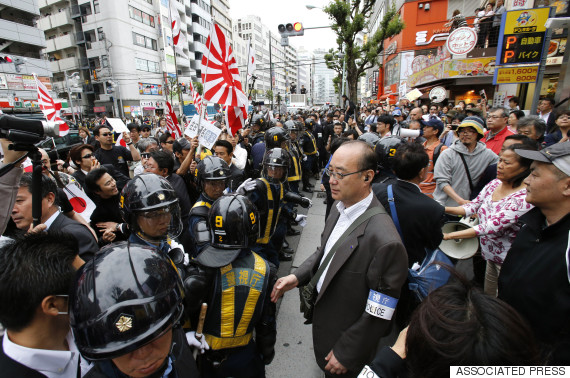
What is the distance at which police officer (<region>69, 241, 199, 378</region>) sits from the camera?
3.28ft

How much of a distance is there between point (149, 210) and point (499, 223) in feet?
9.83

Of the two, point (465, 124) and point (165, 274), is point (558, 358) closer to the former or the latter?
point (165, 274)

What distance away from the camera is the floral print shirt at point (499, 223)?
7.92ft

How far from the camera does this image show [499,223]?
8.14 feet

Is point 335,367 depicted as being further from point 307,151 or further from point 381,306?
point 307,151

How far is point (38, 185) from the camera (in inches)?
71.1

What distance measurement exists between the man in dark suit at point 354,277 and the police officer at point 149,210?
1.08m

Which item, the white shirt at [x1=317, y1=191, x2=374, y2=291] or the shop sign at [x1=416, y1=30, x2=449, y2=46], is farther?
the shop sign at [x1=416, y1=30, x2=449, y2=46]

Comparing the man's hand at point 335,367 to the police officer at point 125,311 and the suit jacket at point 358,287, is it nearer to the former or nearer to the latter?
the suit jacket at point 358,287

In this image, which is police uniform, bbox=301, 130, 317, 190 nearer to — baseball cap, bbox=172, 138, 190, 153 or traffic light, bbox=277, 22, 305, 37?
baseball cap, bbox=172, 138, 190, 153

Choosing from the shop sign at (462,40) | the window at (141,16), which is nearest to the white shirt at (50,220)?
the shop sign at (462,40)

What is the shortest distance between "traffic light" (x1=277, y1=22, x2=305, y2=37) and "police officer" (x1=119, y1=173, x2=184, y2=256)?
43.8ft

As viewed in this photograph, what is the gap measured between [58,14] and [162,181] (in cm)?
5459

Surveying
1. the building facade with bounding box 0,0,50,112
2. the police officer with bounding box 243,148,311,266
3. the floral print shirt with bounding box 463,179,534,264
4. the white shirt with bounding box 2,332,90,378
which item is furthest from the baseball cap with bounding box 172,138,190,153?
the building facade with bounding box 0,0,50,112
